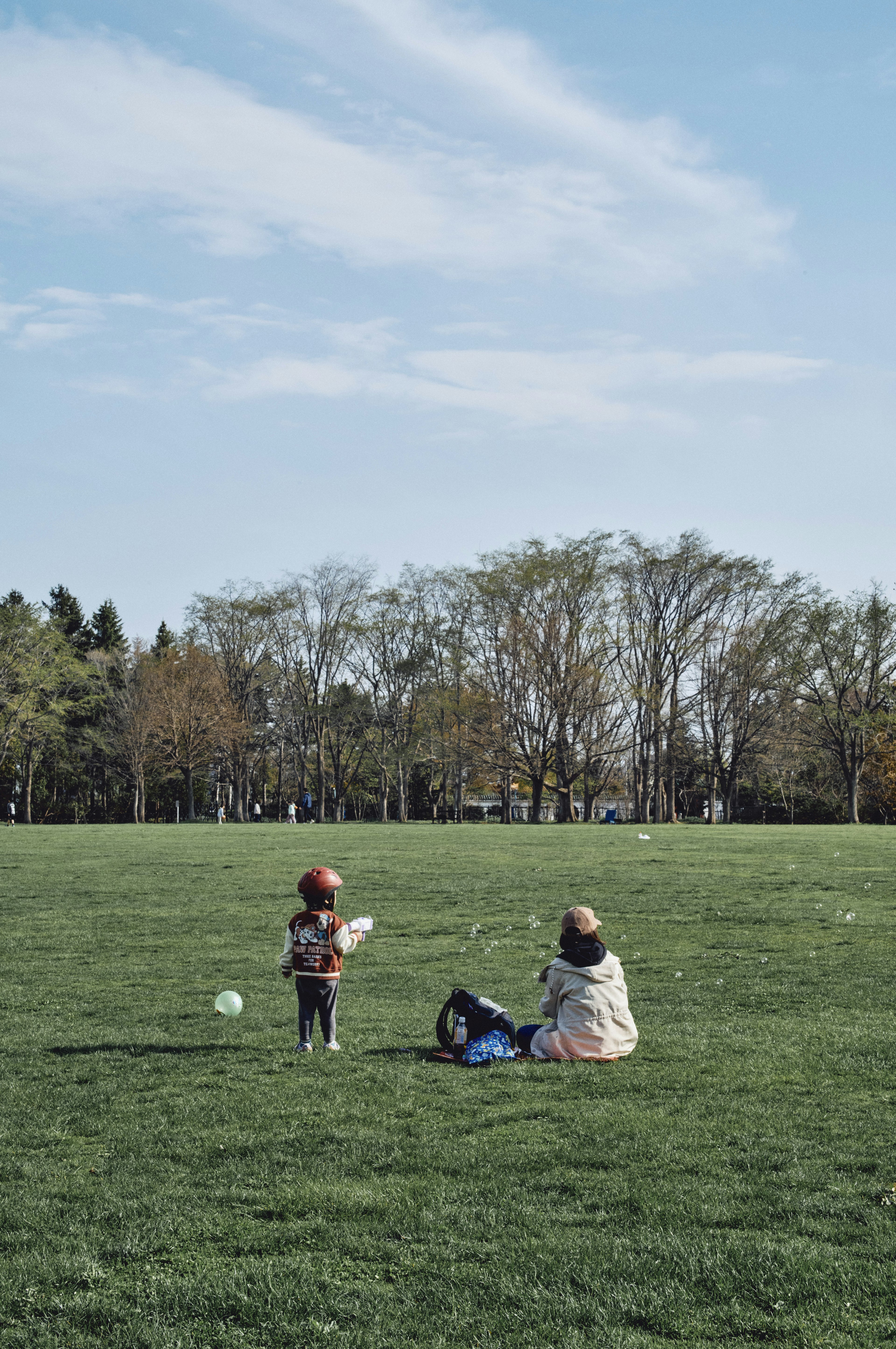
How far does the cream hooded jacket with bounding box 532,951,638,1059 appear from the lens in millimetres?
8492

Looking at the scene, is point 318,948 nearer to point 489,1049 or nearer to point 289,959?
point 289,959

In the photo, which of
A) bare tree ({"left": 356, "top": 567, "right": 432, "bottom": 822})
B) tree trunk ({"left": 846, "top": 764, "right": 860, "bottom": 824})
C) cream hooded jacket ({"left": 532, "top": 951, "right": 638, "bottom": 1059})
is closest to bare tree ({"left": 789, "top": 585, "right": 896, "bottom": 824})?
tree trunk ({"left": 846, "top": 764, "right": 860, "bottom": 824})

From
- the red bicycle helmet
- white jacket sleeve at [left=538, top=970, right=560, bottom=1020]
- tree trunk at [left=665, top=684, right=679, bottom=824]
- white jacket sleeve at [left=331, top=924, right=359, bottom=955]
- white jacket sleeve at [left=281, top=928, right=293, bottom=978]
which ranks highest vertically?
tree trunk at [left=665, top=684, right=679, bottom=824]

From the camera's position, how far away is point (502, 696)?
70.6 m

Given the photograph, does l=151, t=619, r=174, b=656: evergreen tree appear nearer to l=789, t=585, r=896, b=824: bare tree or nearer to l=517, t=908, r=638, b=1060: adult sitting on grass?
l=789, t=585, r=896, b=824: bare tree

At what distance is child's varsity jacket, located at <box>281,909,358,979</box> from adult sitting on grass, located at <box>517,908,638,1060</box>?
1.66m

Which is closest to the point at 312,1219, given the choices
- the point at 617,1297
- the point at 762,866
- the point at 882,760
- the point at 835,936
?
the point at 617,1297

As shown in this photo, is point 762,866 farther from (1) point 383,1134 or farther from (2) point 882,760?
(2) point 882,760

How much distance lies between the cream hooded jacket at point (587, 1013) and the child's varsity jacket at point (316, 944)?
1705mm

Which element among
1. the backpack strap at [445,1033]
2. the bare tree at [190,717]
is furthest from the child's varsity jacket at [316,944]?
the bare tree at [190,717]

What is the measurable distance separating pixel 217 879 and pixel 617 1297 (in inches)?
801

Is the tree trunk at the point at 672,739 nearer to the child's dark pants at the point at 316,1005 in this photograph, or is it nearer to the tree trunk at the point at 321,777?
the tree trunk at the point at 321,777

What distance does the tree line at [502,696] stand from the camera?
70.2 meters

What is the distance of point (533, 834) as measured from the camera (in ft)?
144
